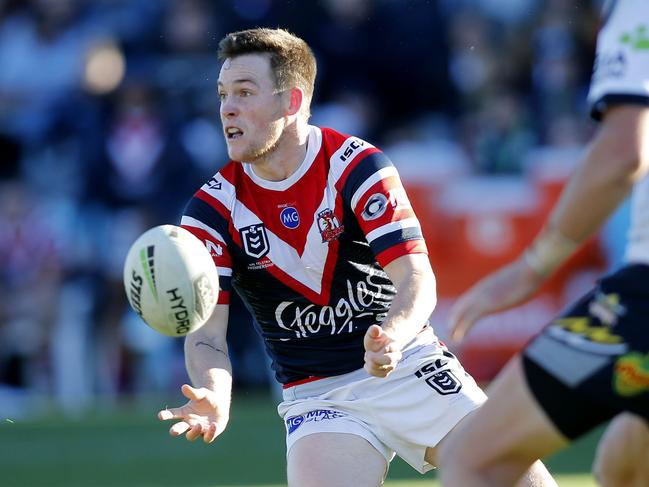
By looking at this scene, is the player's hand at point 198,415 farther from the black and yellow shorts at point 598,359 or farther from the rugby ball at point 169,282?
the black and yellow shorts at point 598,359

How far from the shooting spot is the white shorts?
5.55 metres

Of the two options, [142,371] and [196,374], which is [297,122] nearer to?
[196,374]

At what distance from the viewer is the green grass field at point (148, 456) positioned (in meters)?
9.06

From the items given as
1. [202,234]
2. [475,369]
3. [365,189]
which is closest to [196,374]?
[202,234]

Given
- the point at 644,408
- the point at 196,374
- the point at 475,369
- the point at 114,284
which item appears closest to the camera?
the point at 644,408

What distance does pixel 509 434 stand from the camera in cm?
374

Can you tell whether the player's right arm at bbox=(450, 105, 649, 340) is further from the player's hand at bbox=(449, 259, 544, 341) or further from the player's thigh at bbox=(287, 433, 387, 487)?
the player's thigh at bbox=(287, 433, 387, 487)

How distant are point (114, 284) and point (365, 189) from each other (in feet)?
27.2

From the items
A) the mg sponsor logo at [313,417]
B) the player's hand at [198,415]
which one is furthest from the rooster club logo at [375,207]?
the player's hand at [198,415]

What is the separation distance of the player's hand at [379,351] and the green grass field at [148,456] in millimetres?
3780

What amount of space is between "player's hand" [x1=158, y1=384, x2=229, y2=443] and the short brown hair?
1501mm

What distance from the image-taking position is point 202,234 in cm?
572

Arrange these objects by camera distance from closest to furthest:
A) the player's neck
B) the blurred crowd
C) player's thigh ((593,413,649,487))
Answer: player's thigh ((593,413,649,487)) → the player's neck → the blurred crowd

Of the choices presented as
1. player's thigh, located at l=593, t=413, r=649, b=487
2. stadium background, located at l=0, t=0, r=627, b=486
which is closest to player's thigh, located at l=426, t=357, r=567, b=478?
player's thigh, located at l=593, t=413, r=649, b=487
